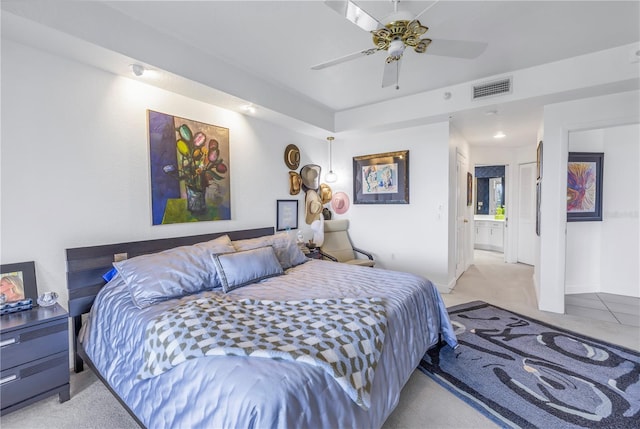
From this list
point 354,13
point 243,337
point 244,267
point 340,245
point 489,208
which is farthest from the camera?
point 489,208

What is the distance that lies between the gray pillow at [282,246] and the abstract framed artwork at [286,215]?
2.74 feet

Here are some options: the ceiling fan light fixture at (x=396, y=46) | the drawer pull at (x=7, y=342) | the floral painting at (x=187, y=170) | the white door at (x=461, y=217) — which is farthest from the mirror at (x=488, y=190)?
the drawer pull at (x=7, y=342)

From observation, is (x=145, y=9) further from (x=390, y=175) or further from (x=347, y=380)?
(x=390, y=175)

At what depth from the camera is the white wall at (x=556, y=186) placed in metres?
3.19

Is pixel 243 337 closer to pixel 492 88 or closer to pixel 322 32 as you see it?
pixel 322 32

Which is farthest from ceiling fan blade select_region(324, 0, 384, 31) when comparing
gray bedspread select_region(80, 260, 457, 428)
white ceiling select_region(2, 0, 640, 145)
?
gray bedspread select_region(80, 260, 457, 428)

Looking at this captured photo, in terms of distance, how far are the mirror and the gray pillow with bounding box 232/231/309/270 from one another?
22.2 feet

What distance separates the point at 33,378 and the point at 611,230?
6.53 m

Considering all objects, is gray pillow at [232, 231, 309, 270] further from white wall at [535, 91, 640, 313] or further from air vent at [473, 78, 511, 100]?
white wall at [535, 91, 640, 313]

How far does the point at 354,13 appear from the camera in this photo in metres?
1.68

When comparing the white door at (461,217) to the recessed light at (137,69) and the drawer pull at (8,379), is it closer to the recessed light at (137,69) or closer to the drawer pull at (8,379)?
the recessed light at (137,69)

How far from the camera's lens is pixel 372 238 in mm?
4836

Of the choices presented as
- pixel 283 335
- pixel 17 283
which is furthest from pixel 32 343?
pixel 283 335

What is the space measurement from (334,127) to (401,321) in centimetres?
338
